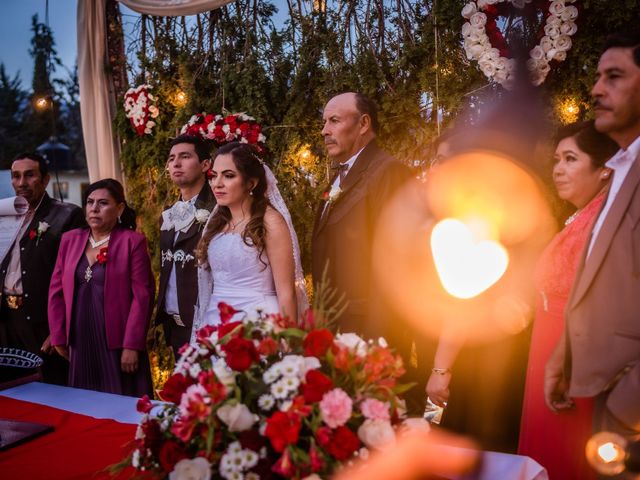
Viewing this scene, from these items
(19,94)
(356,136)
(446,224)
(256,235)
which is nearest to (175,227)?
(256,235)

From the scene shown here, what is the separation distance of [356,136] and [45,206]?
2437 mm

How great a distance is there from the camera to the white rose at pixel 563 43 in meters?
3.04

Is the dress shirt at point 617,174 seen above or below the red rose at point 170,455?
above

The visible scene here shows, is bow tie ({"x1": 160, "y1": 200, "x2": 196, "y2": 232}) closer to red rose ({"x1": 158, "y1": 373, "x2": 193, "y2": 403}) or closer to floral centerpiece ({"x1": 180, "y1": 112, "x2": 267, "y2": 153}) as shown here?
floral centerpiece ({"x1": 180, "y1": 112, "x2": 267, "y2": 153})

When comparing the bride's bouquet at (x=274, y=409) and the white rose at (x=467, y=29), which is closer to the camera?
the bride's bouquet at (x=274, y=409)

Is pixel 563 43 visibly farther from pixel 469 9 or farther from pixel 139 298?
pixel 139 298

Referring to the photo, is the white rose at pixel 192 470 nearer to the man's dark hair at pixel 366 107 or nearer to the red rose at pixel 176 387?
the red rose at pixel 176 387

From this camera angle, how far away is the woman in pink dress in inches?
86.9

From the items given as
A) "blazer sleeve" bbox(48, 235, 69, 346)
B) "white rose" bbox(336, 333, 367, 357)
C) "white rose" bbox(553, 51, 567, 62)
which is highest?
"white rose" bbox(553, 51, 567, 62)

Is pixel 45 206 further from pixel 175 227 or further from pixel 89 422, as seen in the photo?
pixel 89 422

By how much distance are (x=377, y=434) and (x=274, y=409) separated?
0.23 metres

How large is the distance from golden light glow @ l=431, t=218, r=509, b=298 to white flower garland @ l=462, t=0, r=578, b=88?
1.14 m

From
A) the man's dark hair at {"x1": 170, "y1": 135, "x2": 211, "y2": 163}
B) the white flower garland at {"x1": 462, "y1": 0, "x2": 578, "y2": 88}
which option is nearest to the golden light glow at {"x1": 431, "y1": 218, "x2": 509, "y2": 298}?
the white flower garland at {"x1": 462, "y1": 0, "x2": 578, "y2": 88}

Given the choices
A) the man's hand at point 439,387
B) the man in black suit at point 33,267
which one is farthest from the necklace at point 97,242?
the man's hand at point 439,387
